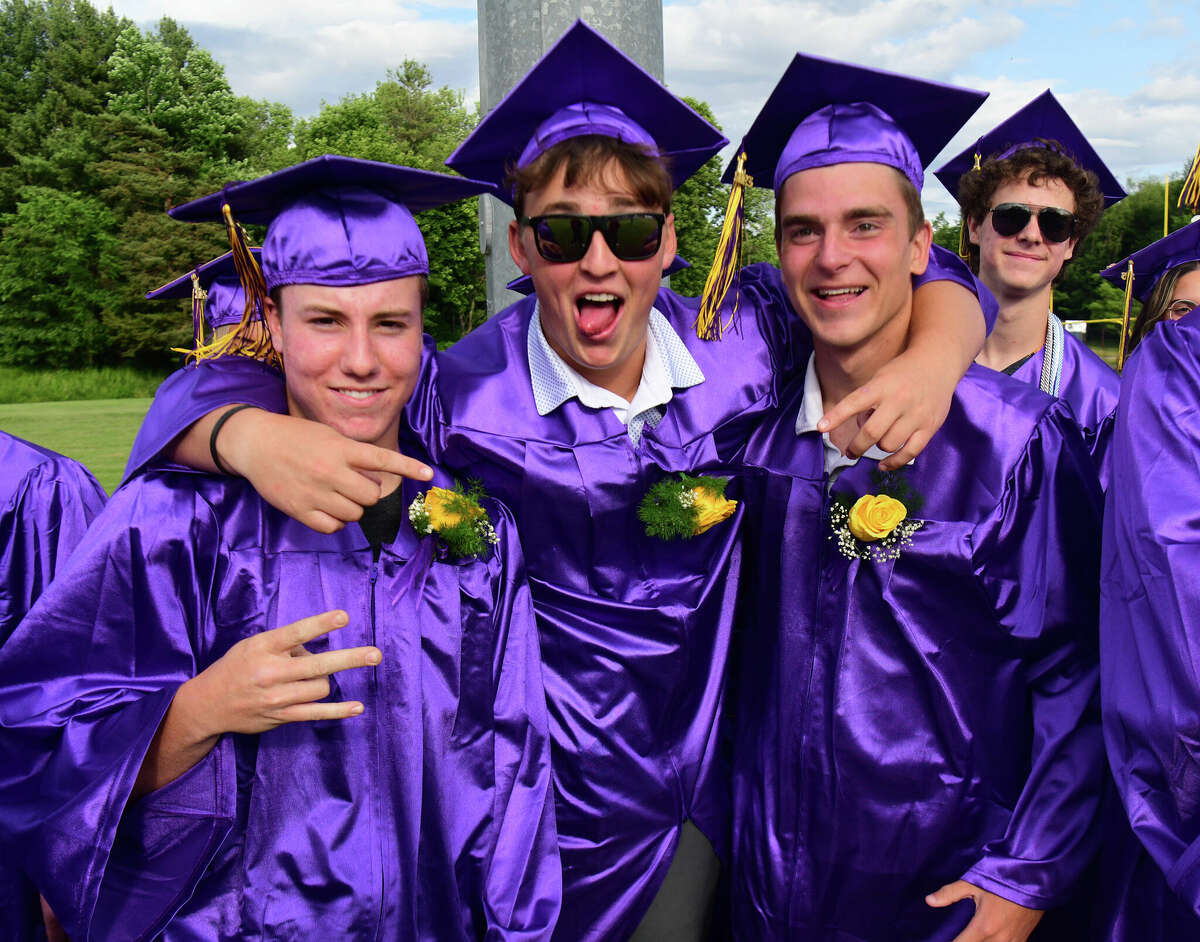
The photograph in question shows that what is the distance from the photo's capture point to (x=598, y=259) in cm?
227

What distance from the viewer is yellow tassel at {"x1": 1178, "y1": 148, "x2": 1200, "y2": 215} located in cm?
236

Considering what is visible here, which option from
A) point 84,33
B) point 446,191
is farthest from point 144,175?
point 446,191

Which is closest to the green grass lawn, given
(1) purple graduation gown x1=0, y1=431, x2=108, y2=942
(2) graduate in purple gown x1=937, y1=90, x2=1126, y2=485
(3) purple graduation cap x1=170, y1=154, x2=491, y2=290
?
(1) purple graduation gown x1=0, y1=431, x2=108, y2=942

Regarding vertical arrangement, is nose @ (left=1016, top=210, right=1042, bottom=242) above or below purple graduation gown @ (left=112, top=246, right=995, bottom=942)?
above

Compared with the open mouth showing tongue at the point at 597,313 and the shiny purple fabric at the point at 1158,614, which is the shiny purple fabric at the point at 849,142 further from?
the shiny purple fabric at the point at 1158,614

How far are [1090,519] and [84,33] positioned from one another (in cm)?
5283

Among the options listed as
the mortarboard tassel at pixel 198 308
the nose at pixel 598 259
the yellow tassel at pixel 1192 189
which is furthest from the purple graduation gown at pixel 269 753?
the yellow tassel at pixel 1192 189

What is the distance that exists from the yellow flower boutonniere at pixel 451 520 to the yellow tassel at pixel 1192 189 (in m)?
1.92

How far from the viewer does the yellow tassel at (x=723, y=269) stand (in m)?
2.51

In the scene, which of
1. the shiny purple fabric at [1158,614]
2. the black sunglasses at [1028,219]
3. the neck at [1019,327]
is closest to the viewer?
the shiny purple fabric at [1158,614]

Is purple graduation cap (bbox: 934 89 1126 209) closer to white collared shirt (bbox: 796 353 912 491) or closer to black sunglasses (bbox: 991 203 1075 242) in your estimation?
black sunglasses (bbox: 991 203 1075 242)

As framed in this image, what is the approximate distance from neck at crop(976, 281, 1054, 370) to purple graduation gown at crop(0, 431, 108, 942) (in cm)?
312

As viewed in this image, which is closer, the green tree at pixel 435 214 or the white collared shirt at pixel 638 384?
the white collared shirt at pixel 638 384

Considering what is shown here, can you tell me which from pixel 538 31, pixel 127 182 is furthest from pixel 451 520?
pixel 127 182
